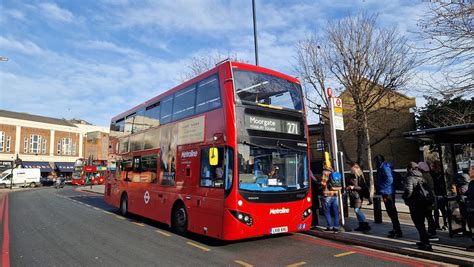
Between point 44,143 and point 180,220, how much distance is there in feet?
178

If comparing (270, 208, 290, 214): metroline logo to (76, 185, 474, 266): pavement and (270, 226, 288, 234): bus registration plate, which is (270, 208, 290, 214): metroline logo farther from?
(76, 185, 474, 266): pavement

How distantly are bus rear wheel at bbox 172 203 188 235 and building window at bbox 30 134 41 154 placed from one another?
172 ft

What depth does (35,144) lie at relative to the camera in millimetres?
52688

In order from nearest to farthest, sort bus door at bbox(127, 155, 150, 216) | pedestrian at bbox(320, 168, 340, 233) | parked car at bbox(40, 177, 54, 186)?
pedestrian at bbox(320, 168, 340, 233)
bus door at bbox(127, 155, 150, 216)
parked car at bbox(40, 177, 54, 186)

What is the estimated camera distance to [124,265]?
6105 mm

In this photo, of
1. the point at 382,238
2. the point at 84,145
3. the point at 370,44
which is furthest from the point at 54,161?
the point at 382,238

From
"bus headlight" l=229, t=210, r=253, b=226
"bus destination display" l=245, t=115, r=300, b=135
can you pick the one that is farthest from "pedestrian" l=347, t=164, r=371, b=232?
"bus headlight" l=229, t=210, r=253, b=226

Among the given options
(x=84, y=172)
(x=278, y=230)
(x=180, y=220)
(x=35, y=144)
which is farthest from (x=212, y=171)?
(x=35, y=144)

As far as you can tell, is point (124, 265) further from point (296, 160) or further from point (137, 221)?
point (137, 221)

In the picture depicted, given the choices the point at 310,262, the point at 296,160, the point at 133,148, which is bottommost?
the point at 310,262

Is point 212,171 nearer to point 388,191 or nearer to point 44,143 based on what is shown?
point 388,191

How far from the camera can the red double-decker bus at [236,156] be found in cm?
696

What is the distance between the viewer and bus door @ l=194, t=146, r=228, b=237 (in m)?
7.06

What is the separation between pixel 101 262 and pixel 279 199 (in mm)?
3777
